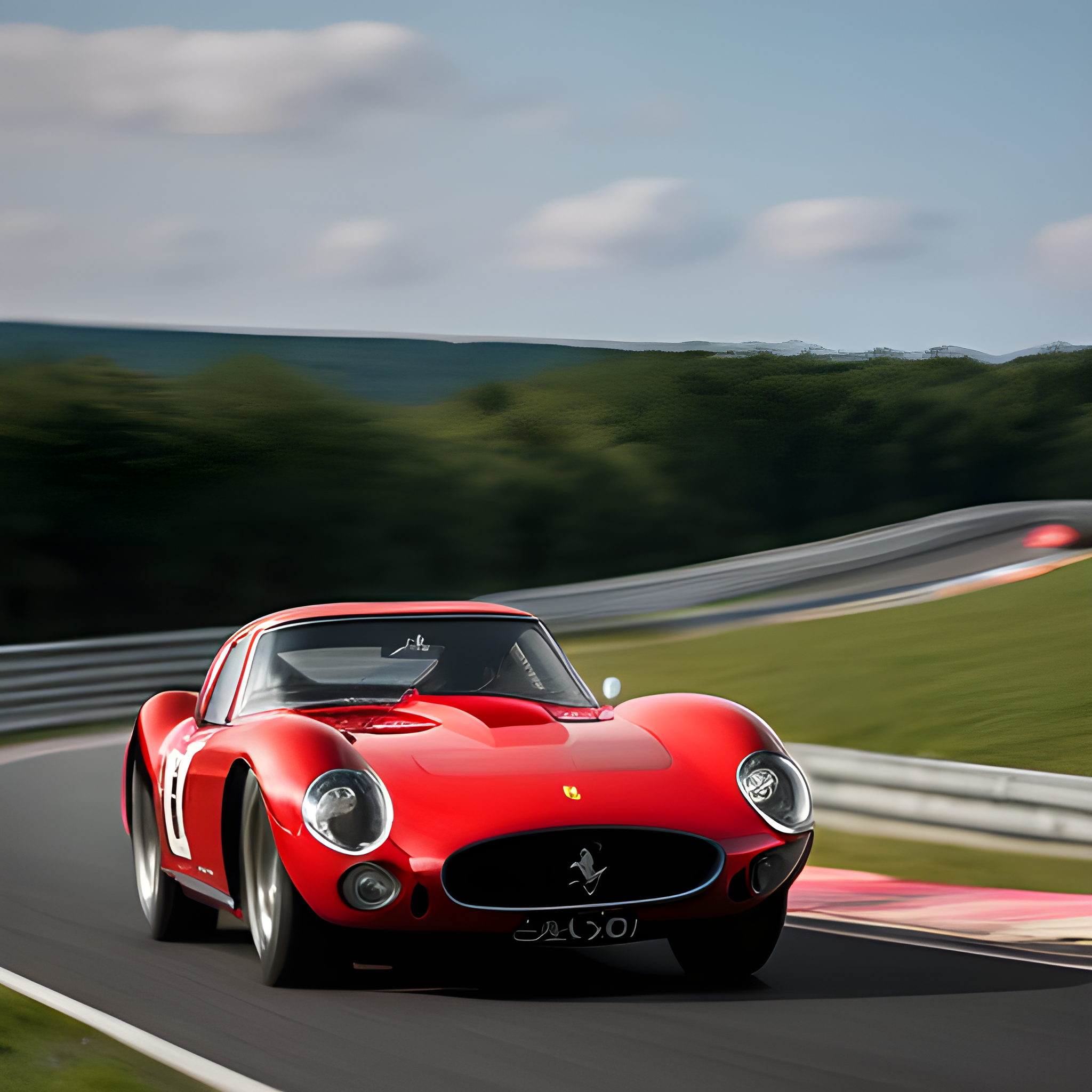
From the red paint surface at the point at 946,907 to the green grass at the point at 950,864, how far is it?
210 mm

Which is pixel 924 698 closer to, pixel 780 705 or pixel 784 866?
→ pixel 780 705

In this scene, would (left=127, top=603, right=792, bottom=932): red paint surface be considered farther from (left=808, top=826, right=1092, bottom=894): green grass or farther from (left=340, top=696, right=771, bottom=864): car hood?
(left=808, top=826, right=1092, bottom=894): green grass

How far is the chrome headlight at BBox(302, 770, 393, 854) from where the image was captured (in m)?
4.99

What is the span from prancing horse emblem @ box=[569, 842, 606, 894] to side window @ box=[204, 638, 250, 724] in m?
1.79

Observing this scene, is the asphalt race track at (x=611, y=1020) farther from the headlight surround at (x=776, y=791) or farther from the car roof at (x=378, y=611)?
the car roof at (x=378, y=611)

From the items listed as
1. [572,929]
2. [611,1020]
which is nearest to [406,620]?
[572,929]

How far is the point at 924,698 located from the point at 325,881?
925 cm

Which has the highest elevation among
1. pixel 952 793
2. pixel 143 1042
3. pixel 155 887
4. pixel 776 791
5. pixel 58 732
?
pixel 776 791

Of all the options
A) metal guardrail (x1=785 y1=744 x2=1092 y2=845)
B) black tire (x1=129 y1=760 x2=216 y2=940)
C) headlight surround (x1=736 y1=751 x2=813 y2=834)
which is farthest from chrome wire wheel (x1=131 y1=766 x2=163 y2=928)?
metal guardrail (x1=785 y1=744 x2=1092 y2=845)

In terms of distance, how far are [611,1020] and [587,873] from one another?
452 millimetres

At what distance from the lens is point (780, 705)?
47.1 ft

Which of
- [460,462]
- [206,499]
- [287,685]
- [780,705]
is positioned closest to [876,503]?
[460,462]

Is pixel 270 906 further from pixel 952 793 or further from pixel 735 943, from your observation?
pixel 952 793

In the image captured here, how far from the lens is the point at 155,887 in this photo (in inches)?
259
